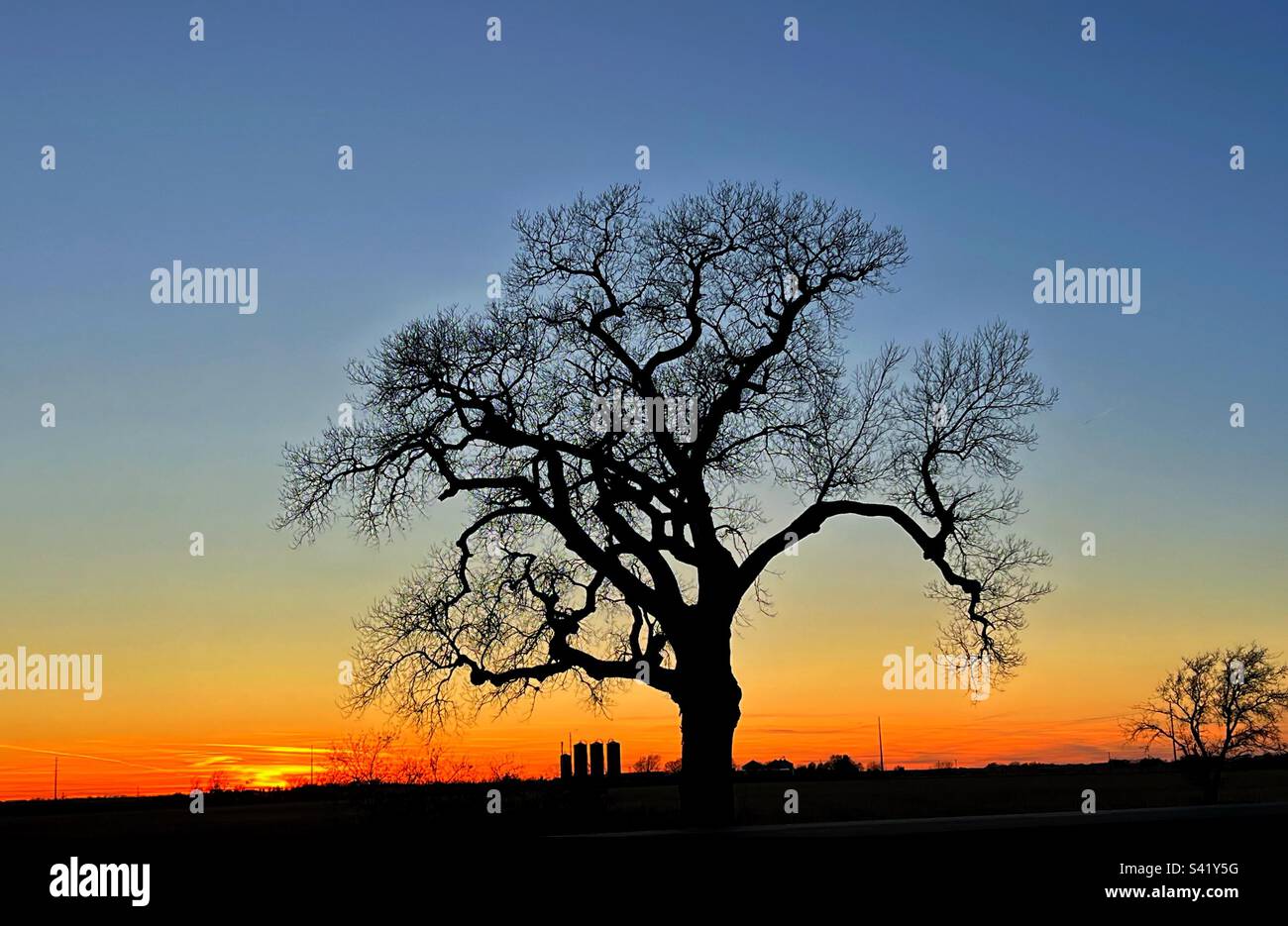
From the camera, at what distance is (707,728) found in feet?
84.8

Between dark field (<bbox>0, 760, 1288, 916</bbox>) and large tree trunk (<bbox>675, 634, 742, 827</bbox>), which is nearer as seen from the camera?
dark field (<bbox>0, 760, 1288, 916</bbox>)

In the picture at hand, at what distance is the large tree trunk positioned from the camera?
2553 centimetres

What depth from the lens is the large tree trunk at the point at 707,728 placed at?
83.8 feet
